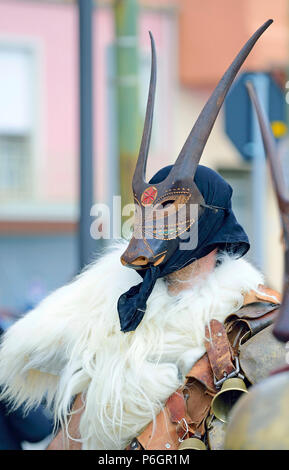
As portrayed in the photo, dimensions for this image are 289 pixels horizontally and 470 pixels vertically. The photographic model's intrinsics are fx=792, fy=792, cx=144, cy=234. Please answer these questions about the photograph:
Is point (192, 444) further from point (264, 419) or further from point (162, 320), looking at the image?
point (264, 419)

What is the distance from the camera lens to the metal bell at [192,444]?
2068 millimetres

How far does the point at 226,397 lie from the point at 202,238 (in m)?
0.46

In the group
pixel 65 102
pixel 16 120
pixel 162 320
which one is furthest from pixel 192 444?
pixel 65 102

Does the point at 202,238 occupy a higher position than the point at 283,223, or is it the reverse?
the point at 283,223

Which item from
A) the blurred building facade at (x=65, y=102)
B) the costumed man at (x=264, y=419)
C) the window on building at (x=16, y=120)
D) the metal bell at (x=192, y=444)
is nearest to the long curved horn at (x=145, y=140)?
the metal bell at (x=192, y=444)

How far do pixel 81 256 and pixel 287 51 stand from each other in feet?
26.8

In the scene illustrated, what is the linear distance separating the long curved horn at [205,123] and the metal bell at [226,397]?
1.89ft

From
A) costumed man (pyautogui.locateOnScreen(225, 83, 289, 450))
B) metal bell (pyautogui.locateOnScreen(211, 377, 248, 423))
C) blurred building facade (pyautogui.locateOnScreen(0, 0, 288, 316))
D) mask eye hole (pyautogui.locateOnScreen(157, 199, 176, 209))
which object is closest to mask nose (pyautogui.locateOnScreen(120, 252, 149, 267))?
mask eye hole (pyautogui.locateOnScreen(157, 199, 176, 209))

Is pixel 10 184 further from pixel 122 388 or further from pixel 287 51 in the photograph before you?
pixel 122 388

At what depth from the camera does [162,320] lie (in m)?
2.33

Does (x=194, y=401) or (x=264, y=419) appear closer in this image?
(x=264, y=419)

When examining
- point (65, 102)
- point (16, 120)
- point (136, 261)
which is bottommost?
point (16, 120)

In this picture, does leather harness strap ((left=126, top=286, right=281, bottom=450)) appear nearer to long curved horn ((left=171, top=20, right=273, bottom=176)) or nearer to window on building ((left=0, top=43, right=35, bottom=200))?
long curved horn ((left=171, top=20, right=273, bottom=176))

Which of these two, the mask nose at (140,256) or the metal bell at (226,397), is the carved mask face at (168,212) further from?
the metal bell at (226,397)
